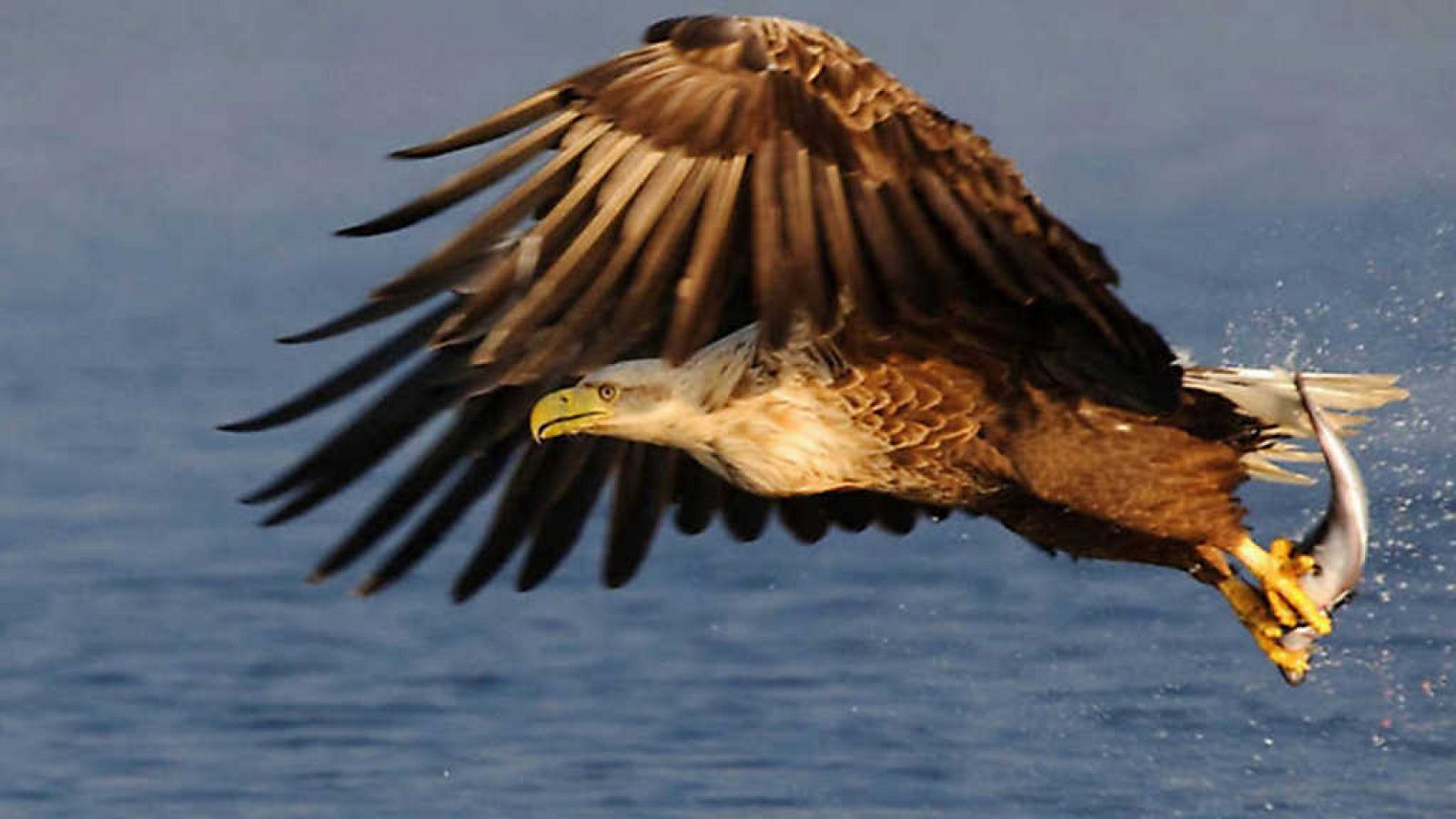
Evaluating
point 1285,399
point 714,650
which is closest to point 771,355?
point 1285,399

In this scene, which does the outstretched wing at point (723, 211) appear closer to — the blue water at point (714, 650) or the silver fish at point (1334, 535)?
the silver fish at point (1334, 535)

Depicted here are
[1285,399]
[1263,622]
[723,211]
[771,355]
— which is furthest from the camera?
[1263,622]

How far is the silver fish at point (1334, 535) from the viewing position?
5.57 m

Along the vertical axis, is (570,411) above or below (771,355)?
below

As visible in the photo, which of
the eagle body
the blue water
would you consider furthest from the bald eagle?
the blue water

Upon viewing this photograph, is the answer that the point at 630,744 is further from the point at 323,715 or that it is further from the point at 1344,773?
the point at 1344,773

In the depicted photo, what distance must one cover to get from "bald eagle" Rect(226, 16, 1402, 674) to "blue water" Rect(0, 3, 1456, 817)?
0.79 meters

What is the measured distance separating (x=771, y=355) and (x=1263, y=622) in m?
1.08

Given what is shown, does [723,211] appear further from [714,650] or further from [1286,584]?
[714,650]

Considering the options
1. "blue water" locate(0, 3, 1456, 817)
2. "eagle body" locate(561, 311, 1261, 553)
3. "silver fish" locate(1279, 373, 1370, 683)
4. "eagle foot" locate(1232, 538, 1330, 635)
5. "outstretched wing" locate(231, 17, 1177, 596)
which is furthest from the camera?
"blue water" locate(0, 3, 1456, 817)

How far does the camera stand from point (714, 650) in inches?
298

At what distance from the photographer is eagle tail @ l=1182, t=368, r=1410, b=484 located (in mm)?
5645

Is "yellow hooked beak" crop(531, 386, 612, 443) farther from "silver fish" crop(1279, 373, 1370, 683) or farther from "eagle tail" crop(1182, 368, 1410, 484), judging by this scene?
"silver fish" crop(1279, 373, 1370, 683)

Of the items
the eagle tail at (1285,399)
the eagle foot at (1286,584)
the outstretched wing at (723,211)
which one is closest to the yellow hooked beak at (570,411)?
the outstretched wing at (723,211)
